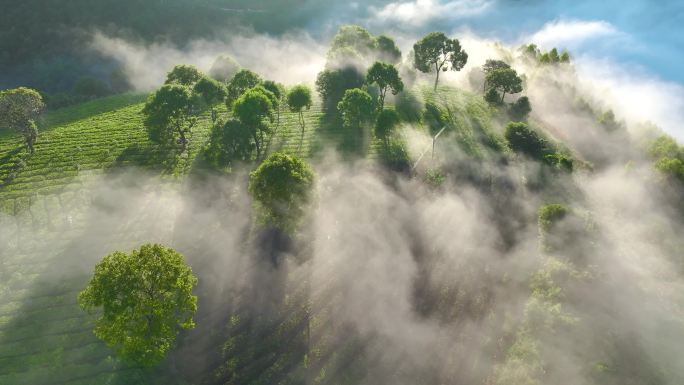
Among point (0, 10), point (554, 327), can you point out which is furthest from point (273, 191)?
point (0, 10)

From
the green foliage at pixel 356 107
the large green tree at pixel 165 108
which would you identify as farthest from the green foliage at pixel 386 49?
the large green tree at pixel 165 108

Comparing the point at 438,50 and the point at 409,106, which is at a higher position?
the point at 438,50

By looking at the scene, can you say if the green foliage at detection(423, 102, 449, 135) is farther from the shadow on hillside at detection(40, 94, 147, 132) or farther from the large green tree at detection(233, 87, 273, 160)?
the shadow on hillside at detection(40, 94, 147, 132)

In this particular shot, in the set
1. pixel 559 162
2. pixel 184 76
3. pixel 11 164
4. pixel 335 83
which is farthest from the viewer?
pixel 335 83

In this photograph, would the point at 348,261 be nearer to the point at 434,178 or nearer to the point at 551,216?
the point at 434,178

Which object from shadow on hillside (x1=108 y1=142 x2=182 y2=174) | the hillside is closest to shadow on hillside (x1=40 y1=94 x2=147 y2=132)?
the hillside

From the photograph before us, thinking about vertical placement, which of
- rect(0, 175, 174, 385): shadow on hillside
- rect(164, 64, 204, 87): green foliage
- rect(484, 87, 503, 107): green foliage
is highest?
rect(484, 87, 503, 107): green foliage

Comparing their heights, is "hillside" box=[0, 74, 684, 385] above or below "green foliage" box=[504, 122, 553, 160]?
below

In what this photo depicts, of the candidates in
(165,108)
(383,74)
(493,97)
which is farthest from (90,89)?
(493,97)
